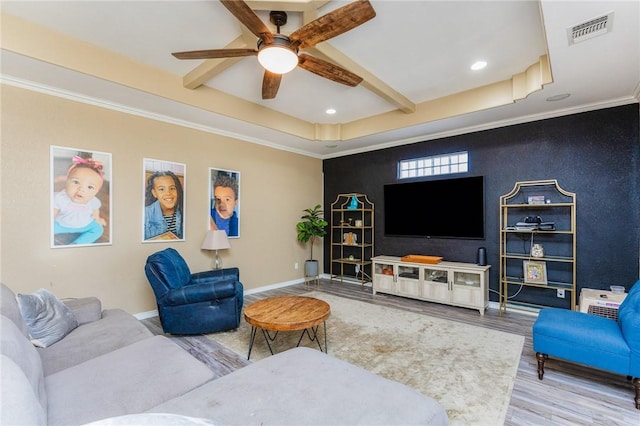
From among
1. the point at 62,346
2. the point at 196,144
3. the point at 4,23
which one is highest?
the point at 4,23

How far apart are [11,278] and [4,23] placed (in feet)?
7.98

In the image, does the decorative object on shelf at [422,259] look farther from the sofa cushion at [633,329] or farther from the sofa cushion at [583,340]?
the sofa cushion at [633,329]

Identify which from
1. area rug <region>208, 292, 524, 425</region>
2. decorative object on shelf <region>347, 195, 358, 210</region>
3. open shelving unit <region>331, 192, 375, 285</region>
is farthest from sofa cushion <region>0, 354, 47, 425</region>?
decorative object on shelf <region>347, 195, 358, 210</region>

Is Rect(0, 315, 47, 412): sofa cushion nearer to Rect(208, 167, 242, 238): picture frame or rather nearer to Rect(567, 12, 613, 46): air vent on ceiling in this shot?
Rect(208, 167, 242, 238): picture frame

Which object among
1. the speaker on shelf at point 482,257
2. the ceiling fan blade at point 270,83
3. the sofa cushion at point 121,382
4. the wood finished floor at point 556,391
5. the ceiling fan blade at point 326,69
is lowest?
the wood finished floor at point 556,391

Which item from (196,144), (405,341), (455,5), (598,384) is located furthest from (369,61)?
(598,384)

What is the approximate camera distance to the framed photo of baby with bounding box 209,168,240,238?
4609mm

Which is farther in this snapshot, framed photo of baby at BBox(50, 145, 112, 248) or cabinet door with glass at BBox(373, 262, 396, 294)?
cabinet door with glass at BBox(373, 262, 396, 294)

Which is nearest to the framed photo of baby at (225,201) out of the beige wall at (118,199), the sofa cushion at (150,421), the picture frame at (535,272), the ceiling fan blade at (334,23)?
the beige wall at (118,199)

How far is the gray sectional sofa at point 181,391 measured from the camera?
1.12 m

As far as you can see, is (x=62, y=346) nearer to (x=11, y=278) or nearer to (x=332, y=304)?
(x=11, y=278)

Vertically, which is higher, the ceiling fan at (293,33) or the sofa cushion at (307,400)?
the ceiling fan at (293,33)

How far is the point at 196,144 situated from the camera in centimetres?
443

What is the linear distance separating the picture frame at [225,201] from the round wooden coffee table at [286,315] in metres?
2.12
